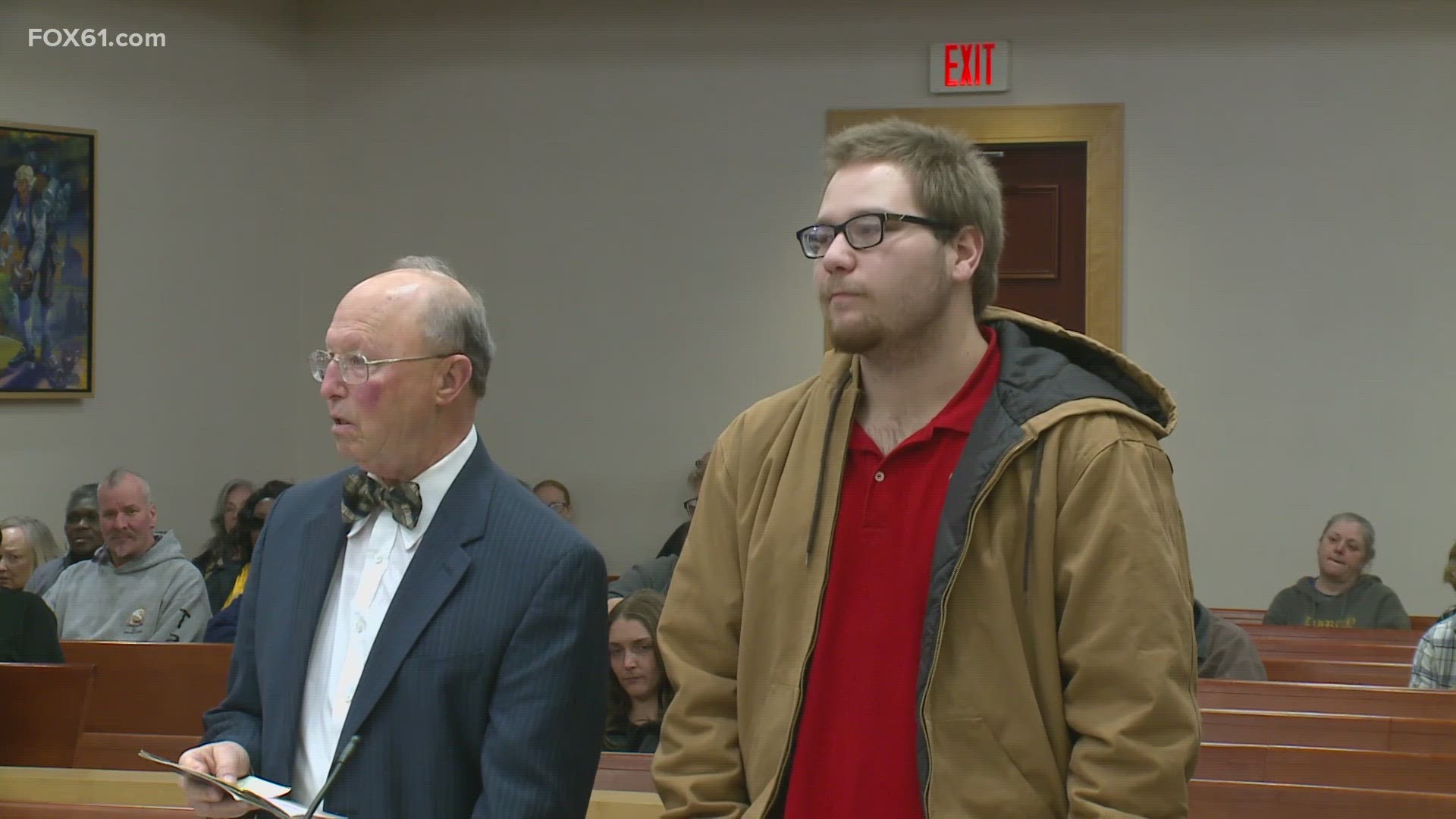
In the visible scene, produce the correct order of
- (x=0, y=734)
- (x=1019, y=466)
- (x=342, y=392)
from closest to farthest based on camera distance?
(x=1019, y=466)
(x=342, y=392)
(x=0, y=734)

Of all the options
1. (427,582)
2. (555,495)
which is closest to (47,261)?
(555,495)

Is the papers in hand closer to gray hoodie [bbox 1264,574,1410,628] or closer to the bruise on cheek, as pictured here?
the bruise on cheek

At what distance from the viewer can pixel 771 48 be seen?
23.3ft

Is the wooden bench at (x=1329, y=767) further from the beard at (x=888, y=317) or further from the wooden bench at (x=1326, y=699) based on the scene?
the beard at (x=888, y=317)

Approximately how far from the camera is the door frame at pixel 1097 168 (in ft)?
22.2

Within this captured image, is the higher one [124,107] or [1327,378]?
[124,107]

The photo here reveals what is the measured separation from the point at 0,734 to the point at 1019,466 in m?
3.08

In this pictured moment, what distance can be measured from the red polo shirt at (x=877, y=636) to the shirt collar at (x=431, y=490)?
1.79 feet

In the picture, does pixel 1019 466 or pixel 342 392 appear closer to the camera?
pixel 1019 466

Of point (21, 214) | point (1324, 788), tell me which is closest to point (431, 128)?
point (21, 214)

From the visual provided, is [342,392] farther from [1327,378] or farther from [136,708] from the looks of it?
[1327,378]

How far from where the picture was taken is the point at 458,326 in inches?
75.6

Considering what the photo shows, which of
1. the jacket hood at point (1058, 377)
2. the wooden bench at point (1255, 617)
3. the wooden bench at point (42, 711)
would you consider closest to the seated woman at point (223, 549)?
the wooden bench at point (42, 711)

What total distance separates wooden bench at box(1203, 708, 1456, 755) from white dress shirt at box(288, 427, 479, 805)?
2.13 metres
